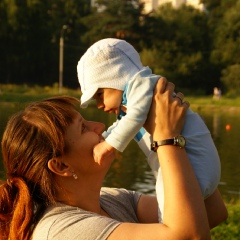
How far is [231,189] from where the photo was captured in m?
8.38

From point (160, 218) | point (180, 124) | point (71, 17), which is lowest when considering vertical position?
point (71, 17)

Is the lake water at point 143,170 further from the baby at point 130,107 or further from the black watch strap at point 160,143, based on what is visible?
the black watch strap at point 160,143

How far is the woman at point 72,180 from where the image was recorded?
A: 61.8 inches

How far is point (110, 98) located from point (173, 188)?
34 centimetres

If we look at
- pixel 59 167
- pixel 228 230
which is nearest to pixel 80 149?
pixel 59 167

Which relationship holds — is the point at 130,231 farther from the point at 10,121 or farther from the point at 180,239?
the point at 10,121

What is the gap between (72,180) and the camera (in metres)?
1.74

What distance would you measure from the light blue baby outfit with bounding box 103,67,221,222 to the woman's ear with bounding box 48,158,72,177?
0.13m

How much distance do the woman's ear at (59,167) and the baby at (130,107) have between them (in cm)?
8

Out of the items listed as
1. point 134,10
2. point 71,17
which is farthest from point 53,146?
point 71,17

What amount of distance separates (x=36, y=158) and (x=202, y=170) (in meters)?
0.41

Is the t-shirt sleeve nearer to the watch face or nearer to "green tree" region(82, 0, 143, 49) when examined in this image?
the watch face

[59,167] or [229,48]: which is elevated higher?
[59,167]

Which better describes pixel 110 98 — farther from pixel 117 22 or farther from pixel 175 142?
pixel 117 22
